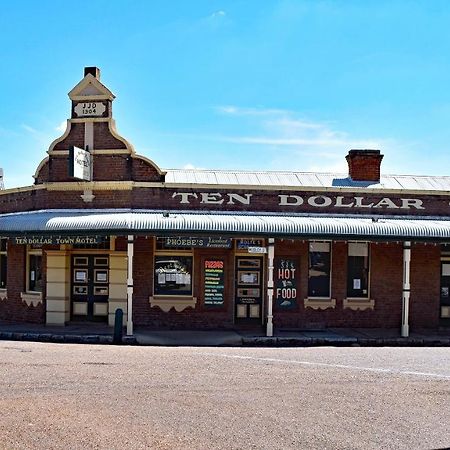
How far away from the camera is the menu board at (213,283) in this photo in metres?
15.5

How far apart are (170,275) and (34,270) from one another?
4.29m

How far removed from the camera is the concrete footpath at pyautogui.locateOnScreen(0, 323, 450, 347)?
1342 centimetres

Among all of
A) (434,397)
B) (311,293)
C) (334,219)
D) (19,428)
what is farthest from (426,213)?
(19,428)

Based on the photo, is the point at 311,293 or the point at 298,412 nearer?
the point at 298,412

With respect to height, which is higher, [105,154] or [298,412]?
[105,154]

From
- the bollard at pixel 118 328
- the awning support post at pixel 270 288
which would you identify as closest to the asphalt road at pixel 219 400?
the bollard at pixel 118 328

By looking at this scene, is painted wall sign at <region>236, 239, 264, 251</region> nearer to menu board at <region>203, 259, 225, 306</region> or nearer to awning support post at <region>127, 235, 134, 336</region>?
menu board at <region>203, 259, 225, 306</region>

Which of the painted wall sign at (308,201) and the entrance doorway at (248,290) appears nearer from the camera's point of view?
the painted wall sign at (308,201)

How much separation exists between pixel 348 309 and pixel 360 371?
6.02 metres

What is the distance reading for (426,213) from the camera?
52.7ft

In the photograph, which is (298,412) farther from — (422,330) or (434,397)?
(422,330)

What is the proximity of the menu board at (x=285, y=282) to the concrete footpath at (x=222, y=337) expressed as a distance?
0.96m

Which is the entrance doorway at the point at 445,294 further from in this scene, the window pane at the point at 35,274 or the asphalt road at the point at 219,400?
the window pane at the point at 35,274

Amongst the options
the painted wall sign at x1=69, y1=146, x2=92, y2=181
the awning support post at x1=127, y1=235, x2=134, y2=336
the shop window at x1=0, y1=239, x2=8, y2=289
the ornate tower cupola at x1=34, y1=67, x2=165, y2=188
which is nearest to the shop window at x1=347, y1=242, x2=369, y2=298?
the ornate tower cupola at x1=34, y1=67, x2=165, y2=188
